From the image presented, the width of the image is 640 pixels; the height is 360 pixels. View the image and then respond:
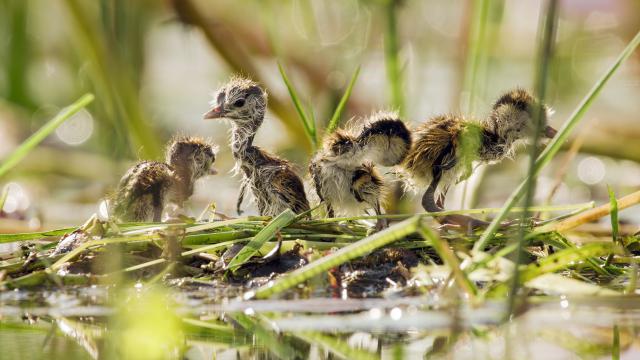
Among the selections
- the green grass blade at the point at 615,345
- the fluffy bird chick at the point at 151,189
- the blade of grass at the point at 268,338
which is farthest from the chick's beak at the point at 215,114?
the green grass blade at the point at 615,345

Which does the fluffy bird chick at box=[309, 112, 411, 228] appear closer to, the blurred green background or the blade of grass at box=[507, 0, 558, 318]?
the blurred green background

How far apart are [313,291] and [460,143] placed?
1.08 m

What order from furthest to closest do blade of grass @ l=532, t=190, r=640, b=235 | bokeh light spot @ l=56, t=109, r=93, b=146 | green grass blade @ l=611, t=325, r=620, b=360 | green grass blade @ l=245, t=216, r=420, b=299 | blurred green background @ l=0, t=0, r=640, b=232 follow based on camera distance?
bokeh light spot @ l=56, t=109, r=93, b=146
blurred green background @ l=0, t=0, r=640, b=232
blade of grass @ l=532, t=190, r=640, b=235
green grass blade @ l=245, t=216, r=420, b=299
green grass blade @ l=611, t=325, r=620, b=360

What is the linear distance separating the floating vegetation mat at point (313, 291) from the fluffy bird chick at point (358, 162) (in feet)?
0.53

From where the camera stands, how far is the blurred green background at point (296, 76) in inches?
226

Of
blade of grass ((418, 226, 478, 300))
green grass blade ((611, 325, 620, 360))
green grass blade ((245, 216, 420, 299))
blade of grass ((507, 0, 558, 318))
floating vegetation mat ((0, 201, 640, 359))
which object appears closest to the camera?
blade of grass ((507, 0, 558, 318))

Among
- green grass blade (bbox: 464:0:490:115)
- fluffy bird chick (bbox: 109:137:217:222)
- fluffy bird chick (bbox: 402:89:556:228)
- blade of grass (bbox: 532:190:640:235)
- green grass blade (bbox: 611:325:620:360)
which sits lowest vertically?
green grass blade (bbox: 611:325:620:360)

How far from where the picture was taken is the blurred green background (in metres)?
5.73

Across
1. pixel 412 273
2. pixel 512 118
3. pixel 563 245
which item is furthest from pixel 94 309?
pixel 512 118

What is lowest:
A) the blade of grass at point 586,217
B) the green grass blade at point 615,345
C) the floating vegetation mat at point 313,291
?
the green grass blade at point 615,345

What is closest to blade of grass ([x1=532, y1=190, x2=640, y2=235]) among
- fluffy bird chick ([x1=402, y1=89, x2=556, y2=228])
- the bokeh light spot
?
fluffy bird chick ([x1=402, y1=89, x2=556, y2=228])

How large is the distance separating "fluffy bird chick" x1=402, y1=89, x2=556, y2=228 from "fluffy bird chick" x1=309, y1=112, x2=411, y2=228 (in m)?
0.15

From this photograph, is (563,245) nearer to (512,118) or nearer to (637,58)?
(512,118)

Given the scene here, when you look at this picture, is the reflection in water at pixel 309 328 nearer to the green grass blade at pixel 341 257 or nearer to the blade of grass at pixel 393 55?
the green grass blade at pixel 341 257
